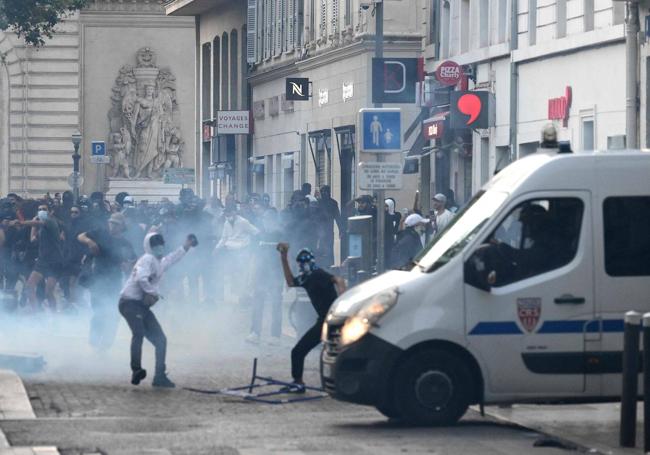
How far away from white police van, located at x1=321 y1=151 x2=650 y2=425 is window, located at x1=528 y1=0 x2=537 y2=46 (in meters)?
19.1

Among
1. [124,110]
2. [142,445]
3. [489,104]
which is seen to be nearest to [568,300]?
[142,445]

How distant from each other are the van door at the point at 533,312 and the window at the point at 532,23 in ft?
63.2

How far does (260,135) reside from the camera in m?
58.3

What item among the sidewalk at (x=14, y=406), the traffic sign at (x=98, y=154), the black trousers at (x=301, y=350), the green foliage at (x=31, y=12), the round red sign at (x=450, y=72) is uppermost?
the green foliage at (x=31, y=12)

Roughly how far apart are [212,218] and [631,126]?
976cm

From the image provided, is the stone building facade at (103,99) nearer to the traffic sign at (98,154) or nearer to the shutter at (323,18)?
the traffic sign at (98,154)

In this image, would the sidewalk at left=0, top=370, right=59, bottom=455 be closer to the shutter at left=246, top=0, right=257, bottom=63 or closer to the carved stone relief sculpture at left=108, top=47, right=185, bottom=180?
the shutter at left=246, top=0, right=257, bottom=63

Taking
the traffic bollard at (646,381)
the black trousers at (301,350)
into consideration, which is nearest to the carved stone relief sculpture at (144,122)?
the black trousers at (301,350)

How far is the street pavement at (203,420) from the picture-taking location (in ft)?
46.0

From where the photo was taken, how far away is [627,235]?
15141 millimetres

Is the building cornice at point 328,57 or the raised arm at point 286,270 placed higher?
the building cornice at point 328,57

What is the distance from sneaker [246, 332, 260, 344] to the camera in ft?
79.7

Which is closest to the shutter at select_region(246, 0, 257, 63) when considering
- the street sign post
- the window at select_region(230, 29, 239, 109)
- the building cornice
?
the building cornice

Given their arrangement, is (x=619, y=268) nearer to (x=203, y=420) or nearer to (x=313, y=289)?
(x=203, y=420)
